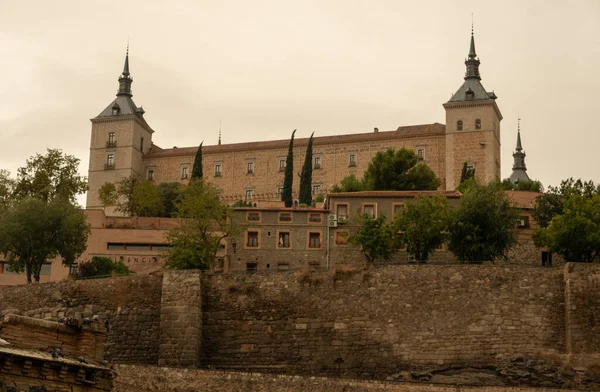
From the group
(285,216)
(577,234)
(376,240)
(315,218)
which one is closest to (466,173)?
(315,218)

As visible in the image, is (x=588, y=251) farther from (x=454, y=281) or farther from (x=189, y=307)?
(x=189, y=307)

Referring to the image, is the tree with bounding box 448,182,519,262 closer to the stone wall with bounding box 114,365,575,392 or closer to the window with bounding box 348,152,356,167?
the stone wall with bounding box 114,365,575,392

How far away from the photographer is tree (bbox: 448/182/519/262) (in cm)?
5331

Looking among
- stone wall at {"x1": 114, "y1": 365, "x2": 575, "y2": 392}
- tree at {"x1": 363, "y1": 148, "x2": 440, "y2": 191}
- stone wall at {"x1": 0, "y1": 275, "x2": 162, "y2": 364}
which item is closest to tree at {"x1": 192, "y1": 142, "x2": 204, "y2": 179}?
tree at {"x1": 363, "y1": 148, "x2": 440, "y2": 191}

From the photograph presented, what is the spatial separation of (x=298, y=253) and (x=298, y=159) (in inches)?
1502

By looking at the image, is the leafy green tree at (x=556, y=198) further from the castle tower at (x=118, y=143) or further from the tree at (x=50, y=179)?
the castle tower at (x=118, y=143)

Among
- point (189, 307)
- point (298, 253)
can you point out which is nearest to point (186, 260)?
point (298, 253)

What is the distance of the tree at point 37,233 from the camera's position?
5203cm

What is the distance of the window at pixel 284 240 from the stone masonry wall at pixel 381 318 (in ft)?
53.6

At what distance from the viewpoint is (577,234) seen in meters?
50.7

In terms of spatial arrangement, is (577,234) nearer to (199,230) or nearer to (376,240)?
(376,240)

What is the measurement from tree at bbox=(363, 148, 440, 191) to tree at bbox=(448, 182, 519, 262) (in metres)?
20.0

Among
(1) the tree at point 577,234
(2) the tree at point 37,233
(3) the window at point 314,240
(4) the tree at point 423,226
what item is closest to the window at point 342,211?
(3) the window at point 314,240

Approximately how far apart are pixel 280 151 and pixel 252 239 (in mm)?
39932
